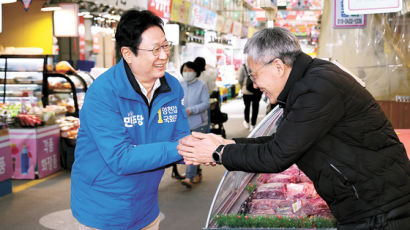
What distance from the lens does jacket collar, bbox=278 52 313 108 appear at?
211 cm

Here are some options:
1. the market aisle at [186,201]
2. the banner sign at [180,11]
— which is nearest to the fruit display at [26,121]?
the market aisle at [186,201]

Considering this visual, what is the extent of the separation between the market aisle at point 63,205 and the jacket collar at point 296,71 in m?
3.20

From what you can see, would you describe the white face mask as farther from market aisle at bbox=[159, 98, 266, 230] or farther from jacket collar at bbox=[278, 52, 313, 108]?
jacket collar at bbox=[278, 52, 313, 108]

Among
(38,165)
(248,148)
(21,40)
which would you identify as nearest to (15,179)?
(38,165)

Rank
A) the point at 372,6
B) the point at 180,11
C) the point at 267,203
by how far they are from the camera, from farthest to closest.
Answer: the point at 180,11 < the point at 372,6 < the point at 267,203

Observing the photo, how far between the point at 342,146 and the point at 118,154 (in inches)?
38.5

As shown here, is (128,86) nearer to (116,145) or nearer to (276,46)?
(116,145)

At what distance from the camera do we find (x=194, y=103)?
7.02 meters

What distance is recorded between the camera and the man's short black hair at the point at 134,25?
91.6 inches

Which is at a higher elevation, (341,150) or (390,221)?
(341,150)

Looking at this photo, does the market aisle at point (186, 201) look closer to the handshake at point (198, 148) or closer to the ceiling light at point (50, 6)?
the handshake at point (198, 148)

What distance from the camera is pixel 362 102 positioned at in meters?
2.03

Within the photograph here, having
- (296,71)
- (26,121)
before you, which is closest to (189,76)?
(26,121)

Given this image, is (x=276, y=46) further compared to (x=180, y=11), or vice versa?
(x=180, y=11)
